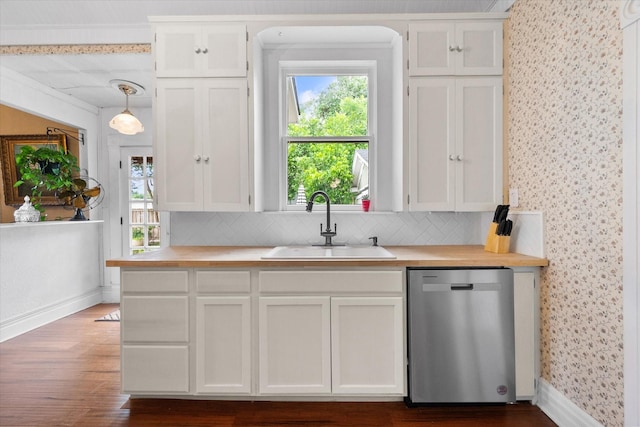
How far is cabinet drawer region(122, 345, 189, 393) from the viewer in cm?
219

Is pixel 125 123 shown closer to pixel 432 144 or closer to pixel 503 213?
pixel 432 144

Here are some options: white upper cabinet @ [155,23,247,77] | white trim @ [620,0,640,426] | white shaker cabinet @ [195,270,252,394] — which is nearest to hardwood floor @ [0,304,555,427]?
white shaker cabinet @ [195,270,252,394]

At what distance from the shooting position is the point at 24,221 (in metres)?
3.73

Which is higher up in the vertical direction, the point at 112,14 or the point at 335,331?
the point at 112,14

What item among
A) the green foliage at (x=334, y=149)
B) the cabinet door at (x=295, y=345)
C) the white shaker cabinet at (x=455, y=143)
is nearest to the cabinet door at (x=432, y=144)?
the white shaker cabinet at (x=455, y=143)

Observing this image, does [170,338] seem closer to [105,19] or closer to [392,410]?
[392,410]

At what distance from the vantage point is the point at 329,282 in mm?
2174

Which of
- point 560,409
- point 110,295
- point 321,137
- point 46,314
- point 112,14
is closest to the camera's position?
point 560,409

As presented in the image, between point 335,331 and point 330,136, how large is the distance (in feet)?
4.97

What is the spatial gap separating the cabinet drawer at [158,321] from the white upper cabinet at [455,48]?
6.83 feet

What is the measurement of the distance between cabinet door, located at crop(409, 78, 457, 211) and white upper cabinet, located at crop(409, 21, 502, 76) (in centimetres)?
9

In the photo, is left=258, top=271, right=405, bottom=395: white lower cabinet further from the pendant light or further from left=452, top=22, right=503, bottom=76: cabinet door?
the pendant light

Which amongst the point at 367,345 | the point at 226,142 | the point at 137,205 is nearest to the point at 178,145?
the point at 226,142

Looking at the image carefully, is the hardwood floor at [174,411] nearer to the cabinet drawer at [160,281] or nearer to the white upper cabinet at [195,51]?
the cabinet drawer at [160,281]
